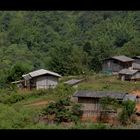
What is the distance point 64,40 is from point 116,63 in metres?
11.7

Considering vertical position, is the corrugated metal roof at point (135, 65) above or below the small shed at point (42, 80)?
above

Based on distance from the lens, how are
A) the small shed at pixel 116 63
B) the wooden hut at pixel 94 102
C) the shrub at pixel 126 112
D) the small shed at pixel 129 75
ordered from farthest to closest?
the small shed at pixel 116 63 → the small shed at pixel 129 75 → the wooden hut at pixel 94 102 → the shrub at pixel 126 112

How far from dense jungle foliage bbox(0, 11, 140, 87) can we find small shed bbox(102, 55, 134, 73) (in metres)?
1.25

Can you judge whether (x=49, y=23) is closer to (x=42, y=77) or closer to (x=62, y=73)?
(x=62, y=73)

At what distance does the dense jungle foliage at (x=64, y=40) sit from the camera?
942 inches


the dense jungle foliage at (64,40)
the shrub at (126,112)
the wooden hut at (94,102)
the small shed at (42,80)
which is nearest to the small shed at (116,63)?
the dense jungle foliage at (64,40)

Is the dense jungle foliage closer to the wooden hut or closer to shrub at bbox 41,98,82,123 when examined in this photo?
the wooden hut

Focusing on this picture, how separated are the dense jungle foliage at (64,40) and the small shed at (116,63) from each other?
49.3 inches

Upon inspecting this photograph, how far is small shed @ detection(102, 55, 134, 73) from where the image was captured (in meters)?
23.7

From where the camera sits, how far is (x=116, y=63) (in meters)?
24.0

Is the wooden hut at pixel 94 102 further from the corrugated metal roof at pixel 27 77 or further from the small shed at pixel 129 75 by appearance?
the small shed at pixel 129 75
